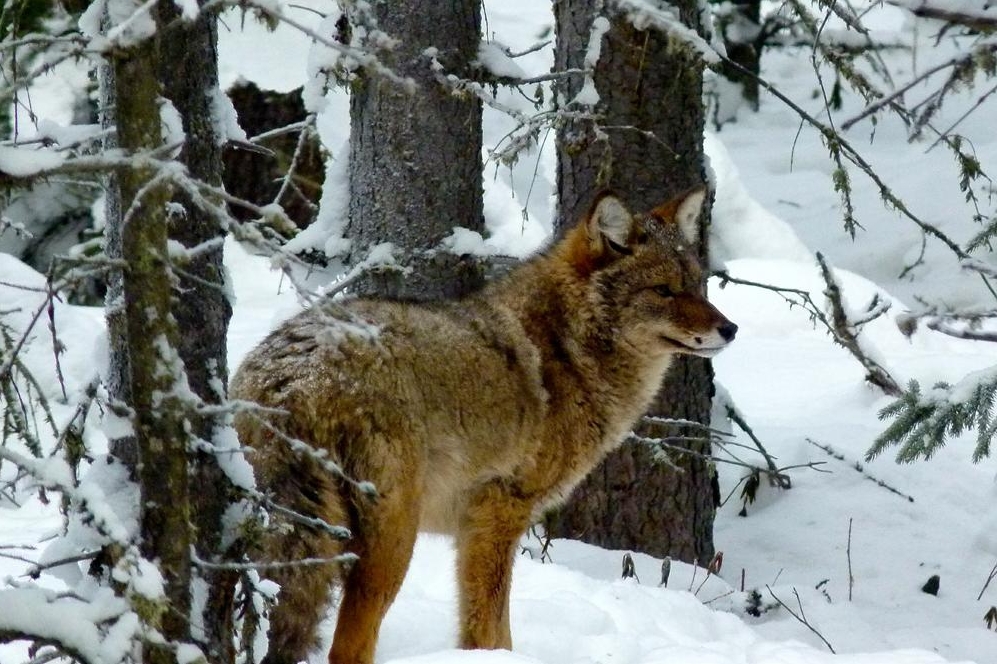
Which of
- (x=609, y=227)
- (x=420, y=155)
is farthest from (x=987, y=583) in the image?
(x=420, y=155)

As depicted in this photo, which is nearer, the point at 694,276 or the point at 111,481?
the point at 111,481

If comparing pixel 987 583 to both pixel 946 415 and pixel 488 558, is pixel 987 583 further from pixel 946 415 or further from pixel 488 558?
pixel 488 558

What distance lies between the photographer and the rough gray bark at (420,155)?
20.8 feet

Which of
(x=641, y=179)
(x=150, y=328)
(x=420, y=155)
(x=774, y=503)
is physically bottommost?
(x=774, y=503)

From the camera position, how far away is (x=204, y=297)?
14.5 feet

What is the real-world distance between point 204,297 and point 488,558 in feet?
6.08

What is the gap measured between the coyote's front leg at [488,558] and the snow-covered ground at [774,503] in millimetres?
322

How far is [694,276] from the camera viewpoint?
6141 mm

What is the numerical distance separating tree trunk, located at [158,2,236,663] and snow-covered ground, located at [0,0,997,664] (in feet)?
1.33

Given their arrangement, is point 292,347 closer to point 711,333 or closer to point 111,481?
point 111,481

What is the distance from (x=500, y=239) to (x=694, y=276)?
6024 mm

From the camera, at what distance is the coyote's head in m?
6.00

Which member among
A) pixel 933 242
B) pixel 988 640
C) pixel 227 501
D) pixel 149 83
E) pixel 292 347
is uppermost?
pixel 933 242

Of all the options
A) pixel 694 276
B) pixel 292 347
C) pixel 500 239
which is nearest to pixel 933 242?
pixel 500 239
